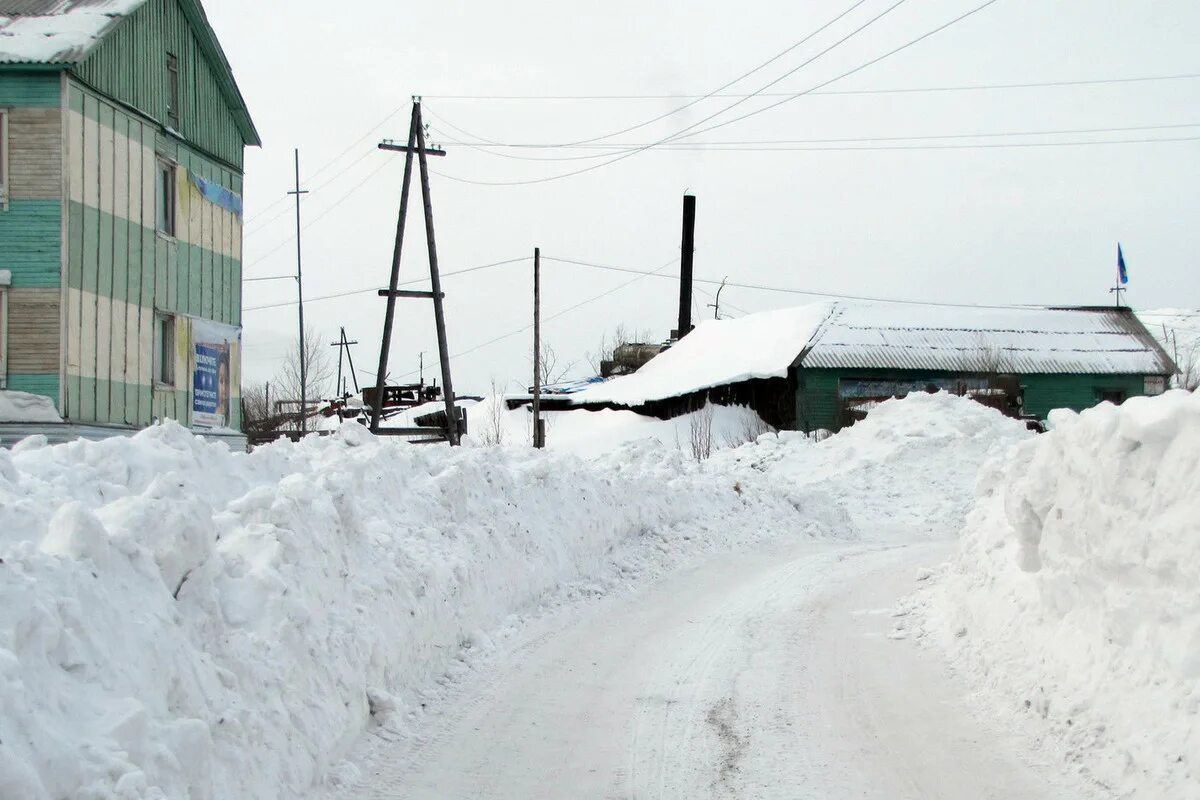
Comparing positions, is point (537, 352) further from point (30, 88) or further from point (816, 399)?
point (30, 88)

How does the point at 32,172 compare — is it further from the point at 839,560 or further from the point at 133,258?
the point at 839,560

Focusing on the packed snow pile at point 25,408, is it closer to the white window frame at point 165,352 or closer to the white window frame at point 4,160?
the white window frame at point 4,160

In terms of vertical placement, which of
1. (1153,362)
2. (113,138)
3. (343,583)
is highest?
(113,138)

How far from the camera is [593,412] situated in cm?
4094

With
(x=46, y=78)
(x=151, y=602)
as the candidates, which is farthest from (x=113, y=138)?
(x=151, y=602)

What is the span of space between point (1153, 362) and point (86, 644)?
40.7m

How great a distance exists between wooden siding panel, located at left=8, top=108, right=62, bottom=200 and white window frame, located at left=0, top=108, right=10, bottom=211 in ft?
0.18

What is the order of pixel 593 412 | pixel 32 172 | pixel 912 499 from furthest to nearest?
pixel 593 412
pixel 912 499
pixel 32 172

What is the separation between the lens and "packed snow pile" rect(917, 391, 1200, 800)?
542 cm

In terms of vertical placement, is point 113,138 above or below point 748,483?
above

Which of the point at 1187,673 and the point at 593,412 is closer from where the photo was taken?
the point at 1187,673

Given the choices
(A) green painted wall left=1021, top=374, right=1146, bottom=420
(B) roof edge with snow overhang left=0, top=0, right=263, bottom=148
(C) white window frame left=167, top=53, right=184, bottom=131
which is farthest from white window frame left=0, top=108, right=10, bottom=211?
(A) green painted wall left=1021, top=374, right=1146, bottom=420

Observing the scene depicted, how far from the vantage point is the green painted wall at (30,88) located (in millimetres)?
16141

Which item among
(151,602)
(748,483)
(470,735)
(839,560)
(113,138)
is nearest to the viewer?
(151,602)
